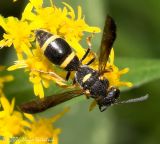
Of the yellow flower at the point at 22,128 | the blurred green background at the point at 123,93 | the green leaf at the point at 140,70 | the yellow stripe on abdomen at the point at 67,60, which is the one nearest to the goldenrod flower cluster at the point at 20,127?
the yellow flower at the point at 22,128

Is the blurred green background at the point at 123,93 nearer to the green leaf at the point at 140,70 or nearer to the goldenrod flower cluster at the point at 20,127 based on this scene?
the green leaf at the point at 140,70

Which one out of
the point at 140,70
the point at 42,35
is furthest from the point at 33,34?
the point at 140,70

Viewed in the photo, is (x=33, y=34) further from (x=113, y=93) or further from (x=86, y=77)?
(x=113, y=93)

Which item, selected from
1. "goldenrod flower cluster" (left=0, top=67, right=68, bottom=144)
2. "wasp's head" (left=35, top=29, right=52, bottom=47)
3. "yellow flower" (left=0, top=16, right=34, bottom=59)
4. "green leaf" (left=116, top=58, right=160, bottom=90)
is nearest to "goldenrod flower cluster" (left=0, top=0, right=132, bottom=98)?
"yellow flower" (left=0, top=16, right=34, bottom=59)

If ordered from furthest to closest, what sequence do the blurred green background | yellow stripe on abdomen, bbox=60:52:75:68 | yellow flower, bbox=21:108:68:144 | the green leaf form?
the blurred green background → the green leaf → yellow flower, bbox=21:108:68:144 → yellow stripe on abdomen, bbox=60:52:75:68

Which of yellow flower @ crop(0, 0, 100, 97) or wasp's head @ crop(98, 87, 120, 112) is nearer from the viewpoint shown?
yellow flower @ crop(0, 0, 100, 97)

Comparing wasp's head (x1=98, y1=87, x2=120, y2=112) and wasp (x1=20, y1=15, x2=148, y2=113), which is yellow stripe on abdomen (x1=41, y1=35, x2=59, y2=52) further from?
wasp's head (x1=98, y1=87, x2=120, y2=112)
